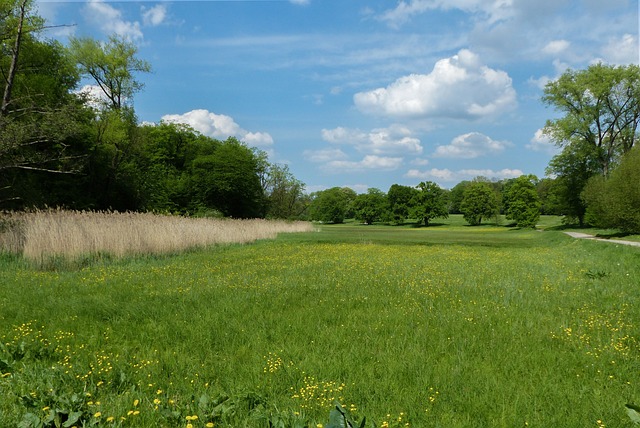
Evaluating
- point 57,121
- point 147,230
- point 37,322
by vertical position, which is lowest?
point 37,322

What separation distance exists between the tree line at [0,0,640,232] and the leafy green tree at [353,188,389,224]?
14.5m

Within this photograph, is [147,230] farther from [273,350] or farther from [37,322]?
[273,350]

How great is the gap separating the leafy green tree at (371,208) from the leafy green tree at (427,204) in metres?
11.2

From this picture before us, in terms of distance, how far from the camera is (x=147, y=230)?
15742 millimetres

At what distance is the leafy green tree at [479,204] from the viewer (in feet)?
237

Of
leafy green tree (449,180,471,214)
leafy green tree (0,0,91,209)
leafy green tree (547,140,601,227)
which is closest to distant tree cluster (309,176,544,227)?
leafy green tree (547,140,601,227)

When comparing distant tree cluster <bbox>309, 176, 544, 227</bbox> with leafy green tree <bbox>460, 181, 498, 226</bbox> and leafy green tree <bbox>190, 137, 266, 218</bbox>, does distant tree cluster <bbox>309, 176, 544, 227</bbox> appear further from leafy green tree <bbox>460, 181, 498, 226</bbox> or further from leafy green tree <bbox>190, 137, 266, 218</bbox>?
leafy green tree <bbox>190, 137, 266, 218</bbox>

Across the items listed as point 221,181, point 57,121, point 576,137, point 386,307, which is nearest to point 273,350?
point 386,307

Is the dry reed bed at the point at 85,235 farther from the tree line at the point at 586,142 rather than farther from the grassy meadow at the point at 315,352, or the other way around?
the tree line at the point at 586,142

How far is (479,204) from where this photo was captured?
72750 mm

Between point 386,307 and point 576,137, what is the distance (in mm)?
50726

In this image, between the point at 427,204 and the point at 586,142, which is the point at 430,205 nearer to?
the point at 427,204

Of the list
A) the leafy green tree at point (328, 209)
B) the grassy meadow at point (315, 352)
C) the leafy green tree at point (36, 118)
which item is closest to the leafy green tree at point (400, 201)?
the leafy green tree at point (328, 209)

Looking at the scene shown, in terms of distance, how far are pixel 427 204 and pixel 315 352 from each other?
7495 centimetres
